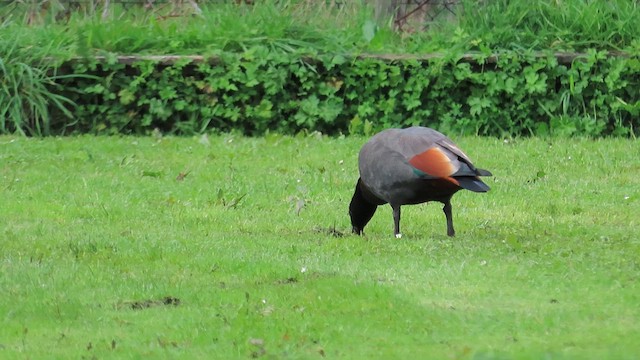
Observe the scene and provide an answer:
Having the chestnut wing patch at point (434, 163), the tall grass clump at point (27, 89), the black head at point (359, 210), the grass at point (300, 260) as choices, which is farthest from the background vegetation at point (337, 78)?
the chestnut wing patch at point (434, 163)

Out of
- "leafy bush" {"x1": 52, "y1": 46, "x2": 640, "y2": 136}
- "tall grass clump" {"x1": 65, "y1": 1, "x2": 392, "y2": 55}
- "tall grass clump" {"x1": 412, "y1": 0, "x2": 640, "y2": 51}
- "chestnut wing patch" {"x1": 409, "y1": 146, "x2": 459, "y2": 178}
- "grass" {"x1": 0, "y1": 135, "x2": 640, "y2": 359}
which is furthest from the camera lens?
"tall grass clump" {"x1": 65, "y1": 1, "x2": 392, "y2": 55}

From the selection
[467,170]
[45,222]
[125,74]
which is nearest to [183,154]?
[125,74]

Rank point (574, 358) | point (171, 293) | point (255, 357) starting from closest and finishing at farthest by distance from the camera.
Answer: point (574, 358), point (255, 357), point (171, 293)

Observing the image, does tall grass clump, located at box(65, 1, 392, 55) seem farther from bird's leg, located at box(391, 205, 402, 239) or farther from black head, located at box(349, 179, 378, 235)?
bird's leg, located at box(391, 205, 402, 239)

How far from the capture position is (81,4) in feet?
48.5

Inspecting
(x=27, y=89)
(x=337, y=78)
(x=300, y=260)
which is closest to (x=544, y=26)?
(x=337, y=78)

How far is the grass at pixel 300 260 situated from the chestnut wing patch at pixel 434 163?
48 cm

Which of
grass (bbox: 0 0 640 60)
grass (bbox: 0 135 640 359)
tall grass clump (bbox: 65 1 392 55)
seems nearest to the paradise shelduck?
grass (bbox: 0 135 640 359)

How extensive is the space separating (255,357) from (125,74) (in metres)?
8.11

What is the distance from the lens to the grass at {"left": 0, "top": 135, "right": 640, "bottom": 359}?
5723mm

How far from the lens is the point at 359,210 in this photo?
8.31 meters

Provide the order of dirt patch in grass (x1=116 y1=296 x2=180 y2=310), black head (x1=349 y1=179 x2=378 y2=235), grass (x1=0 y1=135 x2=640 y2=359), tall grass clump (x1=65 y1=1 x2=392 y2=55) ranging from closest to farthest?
grass (x1=0 y1=135 x2=640 y2=359), dirt patch in grass (x1=116 y1=296 x2=180 y2=310), black head (x1=349 y1=179 x2=378 y2=235), tall grass clump (x1=65 y1=1 x2=392 y2=55)

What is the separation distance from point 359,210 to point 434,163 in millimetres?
1033

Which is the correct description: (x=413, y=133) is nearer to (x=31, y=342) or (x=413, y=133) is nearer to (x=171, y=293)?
(x=171, y=293)
